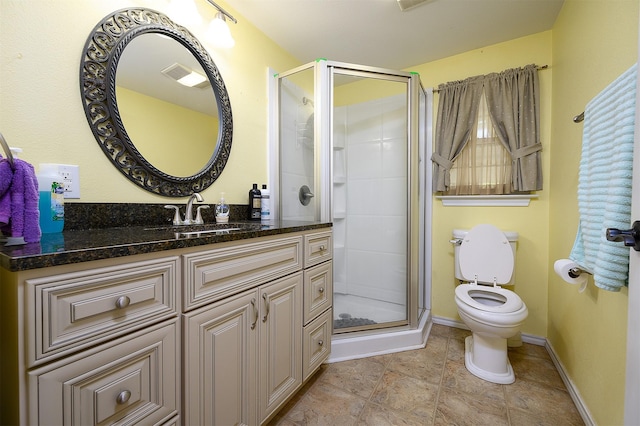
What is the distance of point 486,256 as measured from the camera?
180 cm

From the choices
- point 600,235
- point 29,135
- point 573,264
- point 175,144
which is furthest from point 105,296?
point 573,264

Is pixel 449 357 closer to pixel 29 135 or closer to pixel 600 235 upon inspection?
pixel 600 235

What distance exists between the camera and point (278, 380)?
1.13 m

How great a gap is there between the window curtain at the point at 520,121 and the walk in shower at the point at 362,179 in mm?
530

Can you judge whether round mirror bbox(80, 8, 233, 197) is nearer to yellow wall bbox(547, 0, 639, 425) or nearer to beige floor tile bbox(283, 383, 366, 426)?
beige floor tile bbox(283, 383, 366, 426)

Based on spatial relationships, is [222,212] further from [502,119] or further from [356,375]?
[502,119]

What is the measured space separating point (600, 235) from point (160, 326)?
147 centimetres

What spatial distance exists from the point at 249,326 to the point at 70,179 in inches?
34.3

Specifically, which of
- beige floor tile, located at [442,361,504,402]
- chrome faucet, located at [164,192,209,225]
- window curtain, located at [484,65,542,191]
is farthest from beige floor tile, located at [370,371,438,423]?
window curtain, located at [484,65,542,191]

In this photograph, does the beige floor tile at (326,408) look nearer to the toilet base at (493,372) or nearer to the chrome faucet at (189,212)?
the toilet base at (493,372)

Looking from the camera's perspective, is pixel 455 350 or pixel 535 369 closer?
pixel 535 369

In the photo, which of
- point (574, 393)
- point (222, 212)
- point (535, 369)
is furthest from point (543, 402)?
point (222, 212)

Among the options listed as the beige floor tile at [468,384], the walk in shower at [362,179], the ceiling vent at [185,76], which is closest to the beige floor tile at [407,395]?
the beige floor tile at [468,384]

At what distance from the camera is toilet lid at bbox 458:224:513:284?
175 centimetres
